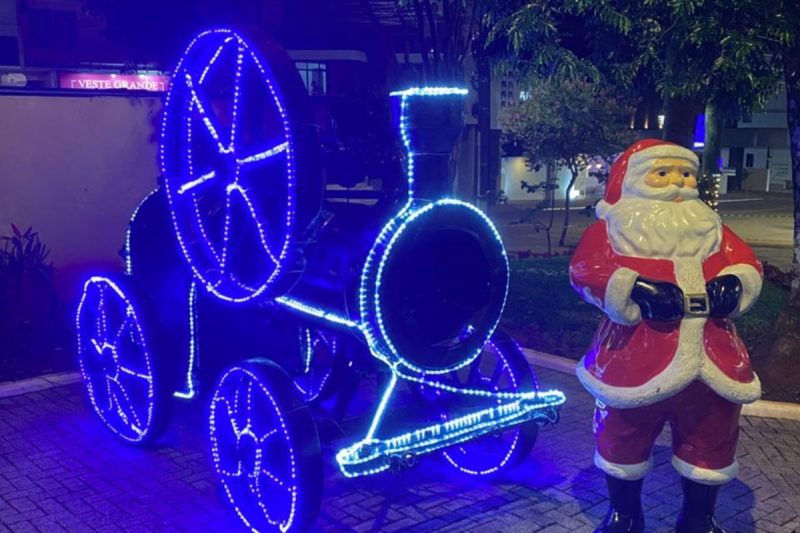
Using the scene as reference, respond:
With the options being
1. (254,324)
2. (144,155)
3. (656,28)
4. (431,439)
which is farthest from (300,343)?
(144,155)

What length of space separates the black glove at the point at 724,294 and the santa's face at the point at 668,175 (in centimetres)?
39

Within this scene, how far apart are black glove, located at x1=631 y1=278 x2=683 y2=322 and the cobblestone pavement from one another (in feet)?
5.02

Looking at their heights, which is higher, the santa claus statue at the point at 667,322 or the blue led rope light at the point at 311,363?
the santa claus statue at the point at 667,322

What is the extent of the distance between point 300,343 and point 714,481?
2.53 m

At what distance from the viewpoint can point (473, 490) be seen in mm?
4832

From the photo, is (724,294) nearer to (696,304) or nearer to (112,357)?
(696,304)

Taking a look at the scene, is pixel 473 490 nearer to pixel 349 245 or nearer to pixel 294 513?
pixel 294 513

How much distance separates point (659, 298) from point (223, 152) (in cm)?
233

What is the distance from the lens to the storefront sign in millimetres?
19938

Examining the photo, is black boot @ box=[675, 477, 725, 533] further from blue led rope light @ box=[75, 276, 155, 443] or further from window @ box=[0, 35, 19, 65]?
window @ box=[0, 35, 19, 65]

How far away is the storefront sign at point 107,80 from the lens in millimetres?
19938

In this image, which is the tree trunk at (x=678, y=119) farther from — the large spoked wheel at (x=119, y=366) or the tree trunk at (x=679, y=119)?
the large spoked wheel at (x=119, y=366)

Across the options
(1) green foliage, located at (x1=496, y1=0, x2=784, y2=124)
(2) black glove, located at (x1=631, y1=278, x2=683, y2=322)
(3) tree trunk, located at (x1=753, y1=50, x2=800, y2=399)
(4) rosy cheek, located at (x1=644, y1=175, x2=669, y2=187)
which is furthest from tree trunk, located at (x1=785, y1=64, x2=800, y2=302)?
(2) black glove, located at (x1=631, y1=278, x2=683, y2=322)

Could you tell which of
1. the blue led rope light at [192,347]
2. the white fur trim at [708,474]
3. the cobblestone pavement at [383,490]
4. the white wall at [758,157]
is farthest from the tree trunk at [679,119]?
the white wall at [758,157]
